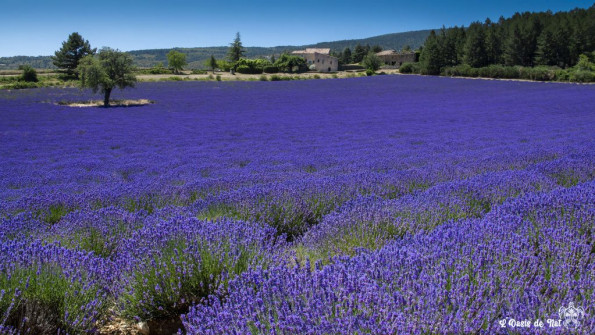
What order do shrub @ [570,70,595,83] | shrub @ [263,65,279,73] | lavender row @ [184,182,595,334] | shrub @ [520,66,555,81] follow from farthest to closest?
shrub @ [263,65,279,73] → shrub @ [520,66,555,81] → shrub @ [570,70,595,83] → lavender row @ [184,182,595,334]

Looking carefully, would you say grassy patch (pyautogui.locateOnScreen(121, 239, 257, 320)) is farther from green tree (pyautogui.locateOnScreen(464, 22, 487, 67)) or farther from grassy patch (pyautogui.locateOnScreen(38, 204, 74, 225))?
green tree (pyautogui.locateOnScreen(464, 22, 487, 67))

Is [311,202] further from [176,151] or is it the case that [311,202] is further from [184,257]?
[176,151]

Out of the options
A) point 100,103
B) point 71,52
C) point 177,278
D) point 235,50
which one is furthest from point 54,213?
point 235,50

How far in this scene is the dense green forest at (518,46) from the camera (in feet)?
152

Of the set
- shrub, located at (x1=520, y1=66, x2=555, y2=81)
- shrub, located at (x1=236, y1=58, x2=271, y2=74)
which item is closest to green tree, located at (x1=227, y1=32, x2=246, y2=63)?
shrub, located at (x1=236, y1=58, x2=271, y2=74)

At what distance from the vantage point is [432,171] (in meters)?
5.44

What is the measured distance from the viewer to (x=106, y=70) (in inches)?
874

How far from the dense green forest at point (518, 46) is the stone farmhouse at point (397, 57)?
20.5 meters

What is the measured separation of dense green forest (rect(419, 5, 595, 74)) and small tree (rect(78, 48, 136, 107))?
3715cm

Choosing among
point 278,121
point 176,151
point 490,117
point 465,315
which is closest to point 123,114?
point 278,121

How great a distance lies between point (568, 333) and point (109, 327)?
7.48ft

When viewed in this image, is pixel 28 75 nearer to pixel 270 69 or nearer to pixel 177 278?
pixel 270 69

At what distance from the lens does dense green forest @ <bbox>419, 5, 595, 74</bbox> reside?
46.3 meters

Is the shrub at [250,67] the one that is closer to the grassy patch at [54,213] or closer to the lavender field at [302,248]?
the lavender field at [302,248]
